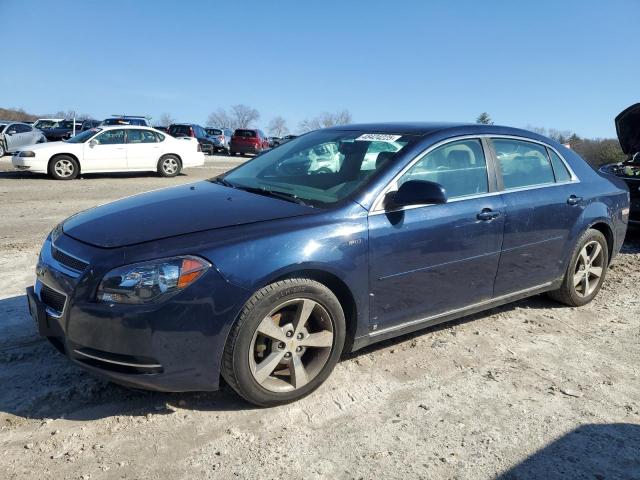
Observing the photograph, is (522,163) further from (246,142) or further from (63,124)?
(63,124)

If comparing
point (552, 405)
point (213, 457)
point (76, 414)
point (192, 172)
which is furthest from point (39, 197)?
point (552, 405)

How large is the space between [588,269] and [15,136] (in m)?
20.9

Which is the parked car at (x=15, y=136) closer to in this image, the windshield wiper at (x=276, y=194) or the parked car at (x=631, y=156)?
the windshield wiper at (x=276, y=194)

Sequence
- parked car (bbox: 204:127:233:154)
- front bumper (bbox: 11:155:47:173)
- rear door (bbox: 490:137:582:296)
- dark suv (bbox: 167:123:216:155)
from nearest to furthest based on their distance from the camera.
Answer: rear door (bbox: 490:137:582:296)
front bumper (bbox: 11:155:47:173)
dark suv (bbox: 167:123:216:155)
parked car (bbox: 204:127:233:154)


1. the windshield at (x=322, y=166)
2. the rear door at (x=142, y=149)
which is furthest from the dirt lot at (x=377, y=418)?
the rear door at (x=142, y=149)

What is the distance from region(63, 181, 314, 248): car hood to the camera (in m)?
2.84

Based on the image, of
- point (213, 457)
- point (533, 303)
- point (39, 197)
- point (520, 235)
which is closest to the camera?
point (213, 457)

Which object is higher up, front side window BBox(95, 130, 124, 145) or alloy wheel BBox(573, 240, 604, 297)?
front side window BBox(95, 130, 124, 145)

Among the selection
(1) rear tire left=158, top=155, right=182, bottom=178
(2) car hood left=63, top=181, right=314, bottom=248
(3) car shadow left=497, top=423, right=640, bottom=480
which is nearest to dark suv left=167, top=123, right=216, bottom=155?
(1) rear tire left=158, top=155, right=182, bottom=178

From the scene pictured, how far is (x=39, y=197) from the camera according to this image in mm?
10422

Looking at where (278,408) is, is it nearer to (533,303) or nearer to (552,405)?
(552,405)

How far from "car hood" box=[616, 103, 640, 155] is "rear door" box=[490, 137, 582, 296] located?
13.9 ft

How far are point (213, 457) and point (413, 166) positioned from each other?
214cm

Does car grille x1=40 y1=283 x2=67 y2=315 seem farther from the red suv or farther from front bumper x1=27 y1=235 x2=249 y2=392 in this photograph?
the red suv
